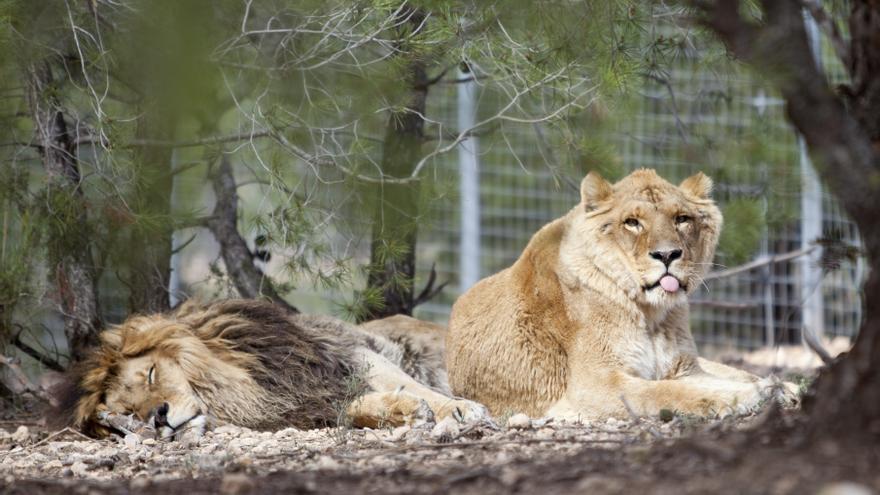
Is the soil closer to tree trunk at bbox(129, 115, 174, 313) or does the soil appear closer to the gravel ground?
the gravel ground

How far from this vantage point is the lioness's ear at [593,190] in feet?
18.0

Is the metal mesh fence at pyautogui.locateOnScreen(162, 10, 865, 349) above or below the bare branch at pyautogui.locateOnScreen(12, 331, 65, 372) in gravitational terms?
above

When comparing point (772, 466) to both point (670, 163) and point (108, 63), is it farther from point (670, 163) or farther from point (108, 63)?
point (670, 163)

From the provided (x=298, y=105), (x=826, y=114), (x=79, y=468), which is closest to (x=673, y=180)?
(x=298, y=105)

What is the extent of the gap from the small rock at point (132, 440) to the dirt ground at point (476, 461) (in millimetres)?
16

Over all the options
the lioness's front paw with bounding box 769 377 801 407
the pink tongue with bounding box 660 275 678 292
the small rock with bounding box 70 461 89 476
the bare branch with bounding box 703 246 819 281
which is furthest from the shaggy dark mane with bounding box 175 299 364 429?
the lioness's front paw with bounding box 769 377 801 407

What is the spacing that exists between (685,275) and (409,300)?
3.01 m

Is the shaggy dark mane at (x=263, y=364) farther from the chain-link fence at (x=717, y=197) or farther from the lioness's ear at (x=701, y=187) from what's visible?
the chain-link fence at (x=717, y=197)

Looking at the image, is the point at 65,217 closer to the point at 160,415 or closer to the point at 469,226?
the point at 160,415

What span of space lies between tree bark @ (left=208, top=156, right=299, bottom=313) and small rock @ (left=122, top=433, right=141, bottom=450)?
1.82 meters

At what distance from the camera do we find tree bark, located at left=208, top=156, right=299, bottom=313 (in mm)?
7270

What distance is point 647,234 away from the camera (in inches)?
207

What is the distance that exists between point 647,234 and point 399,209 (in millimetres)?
1485

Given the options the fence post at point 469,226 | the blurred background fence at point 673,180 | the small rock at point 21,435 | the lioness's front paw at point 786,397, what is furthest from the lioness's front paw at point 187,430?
the fence post at point 469,226
